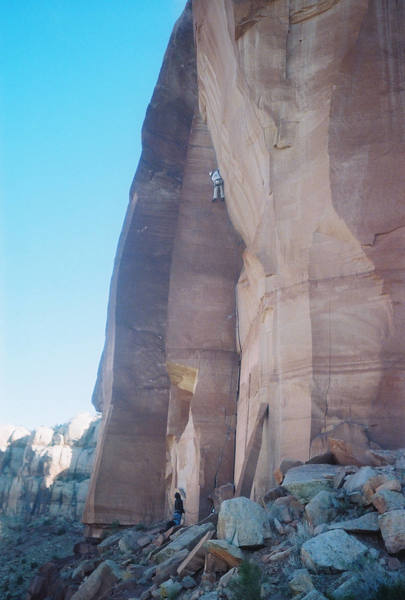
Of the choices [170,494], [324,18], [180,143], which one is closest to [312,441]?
[324,18]

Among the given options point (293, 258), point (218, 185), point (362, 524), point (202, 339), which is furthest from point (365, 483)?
point (218, 185)

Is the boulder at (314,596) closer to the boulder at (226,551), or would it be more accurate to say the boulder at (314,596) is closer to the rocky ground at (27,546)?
the boulder at (226,551)

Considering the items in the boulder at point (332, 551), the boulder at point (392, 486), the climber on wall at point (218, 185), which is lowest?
the boulder at point (332, 551)

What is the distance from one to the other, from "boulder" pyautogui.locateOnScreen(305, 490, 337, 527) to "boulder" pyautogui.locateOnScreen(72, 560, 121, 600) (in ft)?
13.4

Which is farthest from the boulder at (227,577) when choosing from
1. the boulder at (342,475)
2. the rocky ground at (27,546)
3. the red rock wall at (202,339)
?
the rocky ground at (27,546)

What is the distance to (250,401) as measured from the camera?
40.6ft

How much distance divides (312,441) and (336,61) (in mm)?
5782

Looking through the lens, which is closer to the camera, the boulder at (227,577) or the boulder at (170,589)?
the boulder at (227,577)

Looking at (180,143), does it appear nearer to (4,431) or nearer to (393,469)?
(393,469)

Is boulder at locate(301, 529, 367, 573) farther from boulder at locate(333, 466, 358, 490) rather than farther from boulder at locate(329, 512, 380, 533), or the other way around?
boulder at locate(333, 466, 358, 490)

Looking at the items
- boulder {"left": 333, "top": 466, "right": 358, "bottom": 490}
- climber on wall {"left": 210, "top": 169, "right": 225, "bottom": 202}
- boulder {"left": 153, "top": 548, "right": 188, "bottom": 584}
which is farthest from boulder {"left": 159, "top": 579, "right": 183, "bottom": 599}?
climber on wall {"left": 210, "top": 169, "right": 225, "bottom": 202}

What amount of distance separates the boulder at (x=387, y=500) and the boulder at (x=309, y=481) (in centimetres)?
105

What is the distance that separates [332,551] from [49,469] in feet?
107

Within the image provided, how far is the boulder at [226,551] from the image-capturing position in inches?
239
